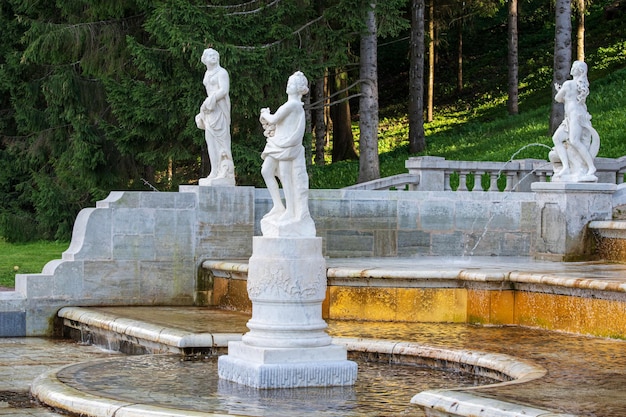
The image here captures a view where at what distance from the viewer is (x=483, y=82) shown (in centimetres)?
4659

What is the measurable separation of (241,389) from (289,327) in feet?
2.21

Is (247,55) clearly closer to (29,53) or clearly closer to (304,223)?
(29,53)

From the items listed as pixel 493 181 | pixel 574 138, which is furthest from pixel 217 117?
pixel 493 181

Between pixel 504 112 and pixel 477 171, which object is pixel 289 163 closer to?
pixel 477 171

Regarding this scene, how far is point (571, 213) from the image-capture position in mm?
16938

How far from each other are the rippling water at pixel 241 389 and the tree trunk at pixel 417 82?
21496 mm

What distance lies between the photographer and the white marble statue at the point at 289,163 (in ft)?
34.1

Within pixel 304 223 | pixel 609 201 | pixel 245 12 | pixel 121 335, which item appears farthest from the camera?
pixel 245 12

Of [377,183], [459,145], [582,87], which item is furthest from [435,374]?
[459,145]

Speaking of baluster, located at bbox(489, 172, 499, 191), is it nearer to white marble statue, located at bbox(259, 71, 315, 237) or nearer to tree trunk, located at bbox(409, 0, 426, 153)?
white marble statue, located at bbox(259, 71, 315, 237)

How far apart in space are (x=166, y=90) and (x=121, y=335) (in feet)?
36.7

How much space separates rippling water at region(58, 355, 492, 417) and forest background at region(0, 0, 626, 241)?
1204cm

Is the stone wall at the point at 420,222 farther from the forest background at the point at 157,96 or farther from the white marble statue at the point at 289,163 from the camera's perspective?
the forest background at the point at 157,96

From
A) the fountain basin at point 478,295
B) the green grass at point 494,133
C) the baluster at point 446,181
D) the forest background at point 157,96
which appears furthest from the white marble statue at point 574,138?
the forest background at point 157,96
